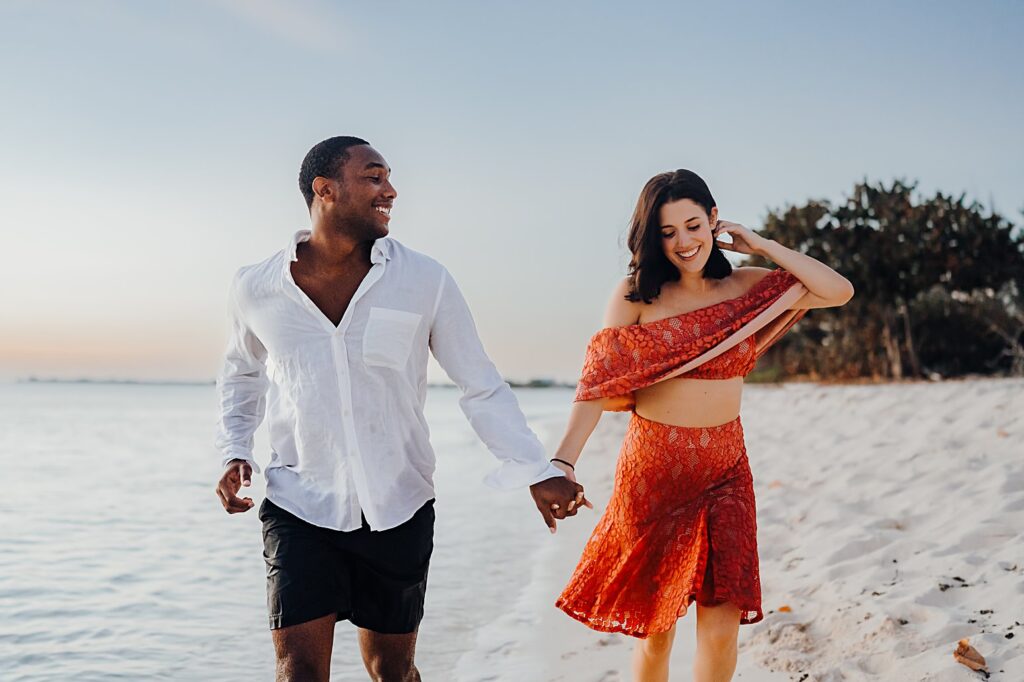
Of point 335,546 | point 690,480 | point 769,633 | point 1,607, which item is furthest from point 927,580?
point 1,607

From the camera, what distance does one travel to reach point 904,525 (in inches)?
233

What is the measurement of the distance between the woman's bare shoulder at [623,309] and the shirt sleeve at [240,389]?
1311 mm

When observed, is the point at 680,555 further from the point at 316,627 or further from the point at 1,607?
the point at 1,607

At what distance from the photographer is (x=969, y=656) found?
11.7ft

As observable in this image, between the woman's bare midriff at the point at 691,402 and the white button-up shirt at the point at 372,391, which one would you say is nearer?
the white button-up shirt at the point at 372,391

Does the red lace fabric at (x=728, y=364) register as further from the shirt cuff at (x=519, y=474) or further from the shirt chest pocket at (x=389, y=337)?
the shirt chest pocket at (x=389, y=337)

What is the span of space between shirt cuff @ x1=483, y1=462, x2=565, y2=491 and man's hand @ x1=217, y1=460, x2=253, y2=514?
2.75 ft

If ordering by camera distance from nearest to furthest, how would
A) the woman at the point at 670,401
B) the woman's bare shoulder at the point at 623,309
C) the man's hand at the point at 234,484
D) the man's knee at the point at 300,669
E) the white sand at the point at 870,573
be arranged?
the man's knee at the point at 300,669 → the man's hand at the point at 234,484 → the woman at the point at 670,401 → the woman's bare shoulder at the point at 623,309 → the white sand at the point at 870,573

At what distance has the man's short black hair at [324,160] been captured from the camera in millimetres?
3043

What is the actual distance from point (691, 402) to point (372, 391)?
1.24 meters

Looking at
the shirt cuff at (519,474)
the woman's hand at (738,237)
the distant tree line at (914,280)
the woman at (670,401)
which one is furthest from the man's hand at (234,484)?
the distant tree line at (914,280)

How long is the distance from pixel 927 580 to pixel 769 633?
821mm

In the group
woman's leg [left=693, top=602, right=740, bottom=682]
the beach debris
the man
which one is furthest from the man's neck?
the beach debris

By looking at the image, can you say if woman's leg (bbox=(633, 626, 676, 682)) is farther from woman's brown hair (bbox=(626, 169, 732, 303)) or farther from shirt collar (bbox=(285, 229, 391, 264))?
shirt collar (bbox=(285, 229, 391, 264))
